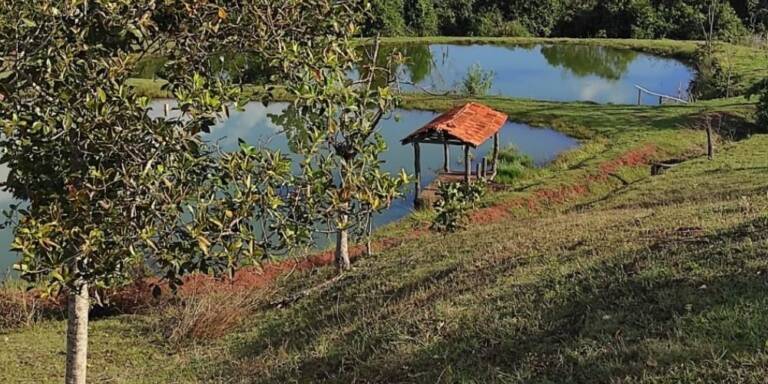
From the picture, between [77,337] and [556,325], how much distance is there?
3266mm

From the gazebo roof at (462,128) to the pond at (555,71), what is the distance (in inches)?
479

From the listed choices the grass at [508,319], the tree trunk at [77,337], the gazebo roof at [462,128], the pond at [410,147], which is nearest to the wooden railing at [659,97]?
the pond at [410,147]

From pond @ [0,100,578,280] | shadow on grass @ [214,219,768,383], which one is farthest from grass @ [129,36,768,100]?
shadow on grass @ [214,219,768,383]

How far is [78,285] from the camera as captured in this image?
164 inches

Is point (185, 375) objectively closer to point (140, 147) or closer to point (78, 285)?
point (78, 285)

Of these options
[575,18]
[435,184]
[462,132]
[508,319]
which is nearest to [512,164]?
[435,184]

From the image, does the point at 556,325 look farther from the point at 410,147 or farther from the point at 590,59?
the point at 590,59

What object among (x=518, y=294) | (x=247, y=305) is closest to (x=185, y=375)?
(x=247, y=305)

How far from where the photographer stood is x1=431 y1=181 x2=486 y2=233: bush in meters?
12.7

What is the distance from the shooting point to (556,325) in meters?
5.36

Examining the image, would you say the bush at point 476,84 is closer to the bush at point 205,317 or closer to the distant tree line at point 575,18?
the distant tree line at point 575,18

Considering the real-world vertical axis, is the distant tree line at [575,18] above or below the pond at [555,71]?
above

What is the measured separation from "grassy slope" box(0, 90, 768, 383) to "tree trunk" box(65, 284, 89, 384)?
4.95ft

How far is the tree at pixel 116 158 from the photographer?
3.88m
